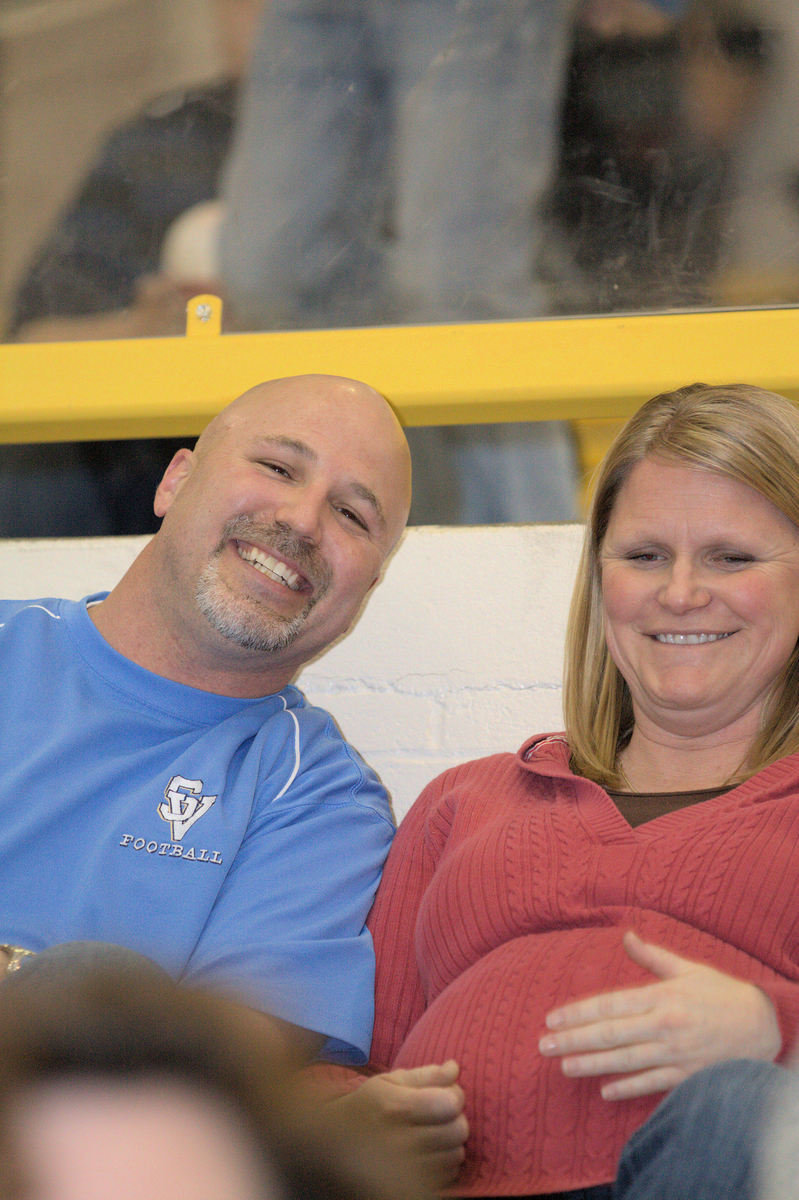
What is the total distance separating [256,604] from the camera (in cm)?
123

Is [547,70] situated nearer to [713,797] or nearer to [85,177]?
[85,177]

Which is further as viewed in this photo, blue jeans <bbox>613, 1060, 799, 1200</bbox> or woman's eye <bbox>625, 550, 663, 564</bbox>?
woman's eye <bbox>625, 550, 663, 564</bbox>

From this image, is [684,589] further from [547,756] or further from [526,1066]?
[526,1066]

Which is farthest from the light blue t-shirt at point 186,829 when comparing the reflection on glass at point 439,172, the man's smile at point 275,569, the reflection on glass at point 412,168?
the reflection on glass at point 439,172

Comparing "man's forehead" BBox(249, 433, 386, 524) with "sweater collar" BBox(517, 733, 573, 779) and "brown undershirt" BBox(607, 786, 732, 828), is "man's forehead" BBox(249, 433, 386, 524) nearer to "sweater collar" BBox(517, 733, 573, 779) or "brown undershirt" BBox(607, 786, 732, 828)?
"sweater collar" BBox(517, 733, 573, 779)

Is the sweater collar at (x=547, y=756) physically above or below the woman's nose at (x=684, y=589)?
below

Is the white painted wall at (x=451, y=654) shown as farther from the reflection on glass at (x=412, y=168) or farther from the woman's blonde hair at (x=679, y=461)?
the woman's blonde hair at (x=679, y=461)

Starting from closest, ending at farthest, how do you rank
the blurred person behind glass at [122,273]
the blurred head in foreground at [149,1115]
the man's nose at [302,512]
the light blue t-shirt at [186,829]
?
1. the blurred head in foreground at [149,1115]
2. the light blue t-shirt at [186,829]
3. the man's nose at [302,512]
4. the blurred person behind glass at [122,273]

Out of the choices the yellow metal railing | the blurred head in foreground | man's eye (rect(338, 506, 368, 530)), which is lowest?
the blurred head in foreground

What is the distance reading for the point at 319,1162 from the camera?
1.20 ft

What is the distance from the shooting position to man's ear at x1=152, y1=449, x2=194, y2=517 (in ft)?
4.68

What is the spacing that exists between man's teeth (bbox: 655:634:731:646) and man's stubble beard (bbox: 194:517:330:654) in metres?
0.39

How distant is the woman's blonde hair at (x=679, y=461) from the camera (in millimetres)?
1104

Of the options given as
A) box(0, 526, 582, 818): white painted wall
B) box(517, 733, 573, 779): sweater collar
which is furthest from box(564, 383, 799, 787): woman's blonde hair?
box(0, 526, 582, 818): white painted wall
